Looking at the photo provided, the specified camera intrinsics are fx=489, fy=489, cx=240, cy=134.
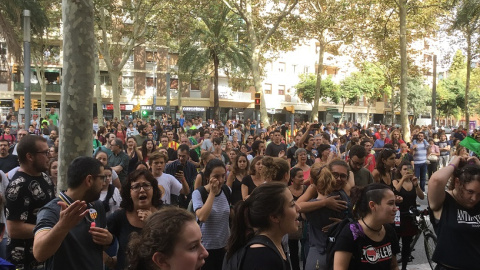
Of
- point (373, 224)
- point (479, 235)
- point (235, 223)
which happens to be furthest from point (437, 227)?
point (235, 223)

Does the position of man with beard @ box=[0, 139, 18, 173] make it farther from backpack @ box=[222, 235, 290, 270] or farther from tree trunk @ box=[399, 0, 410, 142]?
tree trunk @ box=[399, 0, 410, 142]

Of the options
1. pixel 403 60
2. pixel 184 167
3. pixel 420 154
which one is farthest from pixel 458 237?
pixel 403 60

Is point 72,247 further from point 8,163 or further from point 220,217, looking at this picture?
point 8,163

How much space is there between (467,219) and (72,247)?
307 cm

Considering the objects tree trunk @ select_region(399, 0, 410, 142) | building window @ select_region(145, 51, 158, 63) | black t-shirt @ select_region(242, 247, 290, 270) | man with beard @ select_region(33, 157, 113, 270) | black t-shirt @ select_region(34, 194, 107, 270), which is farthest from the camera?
building window @ select_region(145, 51, 158, 63)

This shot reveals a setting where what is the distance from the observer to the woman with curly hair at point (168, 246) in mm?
2184

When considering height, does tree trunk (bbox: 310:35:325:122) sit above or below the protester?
above

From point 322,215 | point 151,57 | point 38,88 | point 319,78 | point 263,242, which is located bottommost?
point 322,215

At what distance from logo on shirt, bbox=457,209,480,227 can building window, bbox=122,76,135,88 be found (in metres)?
45.1

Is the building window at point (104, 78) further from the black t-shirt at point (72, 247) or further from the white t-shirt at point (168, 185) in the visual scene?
the black t-shirt at point (72, 247)

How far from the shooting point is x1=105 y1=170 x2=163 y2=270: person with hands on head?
395cm

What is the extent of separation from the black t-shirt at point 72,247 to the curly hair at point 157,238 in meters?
1.11

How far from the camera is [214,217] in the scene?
5141 mm

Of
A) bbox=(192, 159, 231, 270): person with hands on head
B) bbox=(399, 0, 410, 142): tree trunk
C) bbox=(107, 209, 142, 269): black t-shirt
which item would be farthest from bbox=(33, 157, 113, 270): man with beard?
bbox=(399, 0, 410, 142): tree trunk
